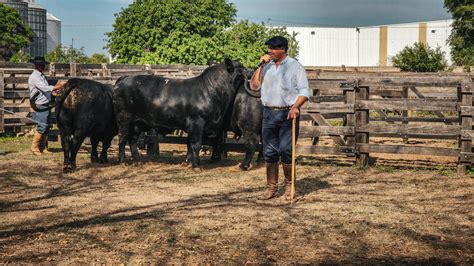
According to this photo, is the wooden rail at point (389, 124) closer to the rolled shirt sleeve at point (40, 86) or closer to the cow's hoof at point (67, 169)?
the cow's hoof at point (67, 169)

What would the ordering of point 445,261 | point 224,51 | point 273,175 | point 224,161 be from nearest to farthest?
point 445,261 < point 273,175 < point 224,161 < point 224,51

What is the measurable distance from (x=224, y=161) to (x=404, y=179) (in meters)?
3.73

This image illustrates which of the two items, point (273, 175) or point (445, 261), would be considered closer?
point (445, 261)

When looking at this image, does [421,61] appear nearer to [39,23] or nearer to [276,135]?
[276,135]

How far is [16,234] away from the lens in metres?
7.08

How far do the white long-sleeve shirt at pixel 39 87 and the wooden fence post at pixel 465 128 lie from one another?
768 cm

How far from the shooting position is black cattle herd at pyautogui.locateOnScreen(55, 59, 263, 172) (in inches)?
472

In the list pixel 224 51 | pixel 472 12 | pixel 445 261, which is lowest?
pixel 445 261

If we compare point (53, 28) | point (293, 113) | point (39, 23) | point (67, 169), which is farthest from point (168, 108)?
point (53, 28)

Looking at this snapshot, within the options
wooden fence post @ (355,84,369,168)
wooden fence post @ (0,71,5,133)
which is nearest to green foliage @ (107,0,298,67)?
wooden fence post @ (0,71,5,133)

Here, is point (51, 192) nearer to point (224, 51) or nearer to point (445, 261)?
point (445, 261)

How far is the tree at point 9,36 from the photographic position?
6631cm

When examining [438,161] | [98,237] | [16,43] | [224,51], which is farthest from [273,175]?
[16,43]

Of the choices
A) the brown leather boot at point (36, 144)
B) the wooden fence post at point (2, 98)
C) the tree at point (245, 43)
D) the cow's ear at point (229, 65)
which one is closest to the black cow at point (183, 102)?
the cow's ear at point (229, 65)
